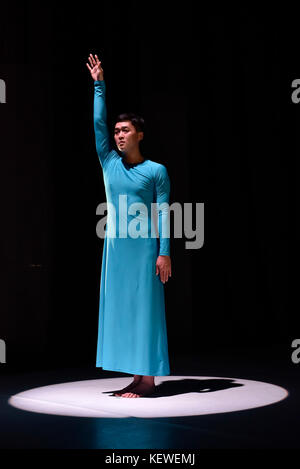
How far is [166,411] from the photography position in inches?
108

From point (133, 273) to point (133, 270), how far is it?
13 mm

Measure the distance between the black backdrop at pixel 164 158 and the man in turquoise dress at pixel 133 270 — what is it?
3.82 ft

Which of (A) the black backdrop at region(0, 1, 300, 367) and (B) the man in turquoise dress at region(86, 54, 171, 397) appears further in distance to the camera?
(A) the black backdrop at region(0, 1, 300, 367)

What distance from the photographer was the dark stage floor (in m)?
2.26

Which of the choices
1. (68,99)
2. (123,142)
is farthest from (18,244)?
(123,142)

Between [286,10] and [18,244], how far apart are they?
277 cm

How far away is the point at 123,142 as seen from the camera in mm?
3193

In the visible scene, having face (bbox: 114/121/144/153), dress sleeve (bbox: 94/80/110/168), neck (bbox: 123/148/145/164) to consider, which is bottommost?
neck (bbox: 123/148/145/164)

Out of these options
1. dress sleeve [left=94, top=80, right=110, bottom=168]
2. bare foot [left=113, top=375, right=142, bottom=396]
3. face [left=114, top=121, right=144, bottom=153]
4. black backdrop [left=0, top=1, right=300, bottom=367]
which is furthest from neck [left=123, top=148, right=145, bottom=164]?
black backdrop [left=0, top=1, right=300, bottom=367]

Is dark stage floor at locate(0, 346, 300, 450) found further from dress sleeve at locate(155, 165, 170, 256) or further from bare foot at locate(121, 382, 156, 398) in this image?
dress sleeve at locate(155, 165, 170, 256)

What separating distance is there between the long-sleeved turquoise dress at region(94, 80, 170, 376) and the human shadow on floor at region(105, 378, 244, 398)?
0.16 metres

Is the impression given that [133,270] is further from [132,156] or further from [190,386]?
[190,386]

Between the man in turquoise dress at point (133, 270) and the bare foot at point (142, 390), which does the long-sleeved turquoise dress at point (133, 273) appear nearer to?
the man in turquoise dress at point (133, 270)

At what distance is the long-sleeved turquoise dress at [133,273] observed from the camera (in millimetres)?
3129
